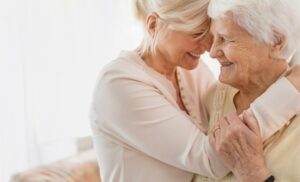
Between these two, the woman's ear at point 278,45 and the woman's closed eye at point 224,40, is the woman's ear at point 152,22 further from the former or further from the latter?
the woman's ear at point 278,45

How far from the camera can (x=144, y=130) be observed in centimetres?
140

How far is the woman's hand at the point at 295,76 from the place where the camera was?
4.38 feet

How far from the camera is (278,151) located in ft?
4.40

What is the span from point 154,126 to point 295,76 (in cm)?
41

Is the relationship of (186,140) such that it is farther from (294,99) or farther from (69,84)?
(69,84)

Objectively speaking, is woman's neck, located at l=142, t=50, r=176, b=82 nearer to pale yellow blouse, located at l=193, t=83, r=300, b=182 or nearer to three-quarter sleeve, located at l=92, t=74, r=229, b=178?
three-quarter sleeve, located at l=92, t=74, r=229, b=178

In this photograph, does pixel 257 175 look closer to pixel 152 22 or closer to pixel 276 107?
pixel 276 107

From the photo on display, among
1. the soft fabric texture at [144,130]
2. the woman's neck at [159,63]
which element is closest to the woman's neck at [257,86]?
the soft fabric texture at [144,130]

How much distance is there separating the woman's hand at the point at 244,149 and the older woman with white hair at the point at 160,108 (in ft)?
0.11

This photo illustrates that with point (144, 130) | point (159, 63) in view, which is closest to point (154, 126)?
point (144, 130)

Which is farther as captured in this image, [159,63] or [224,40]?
[159,63]

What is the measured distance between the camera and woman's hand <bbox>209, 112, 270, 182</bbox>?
1.31 m

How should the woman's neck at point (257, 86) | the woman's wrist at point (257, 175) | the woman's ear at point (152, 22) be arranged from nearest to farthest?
the woman's wrist at point (257, 175) < the woman's neck at point (257, 86) < the woman's ear at point (152, 22)

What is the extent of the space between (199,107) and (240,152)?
13.6 inches
